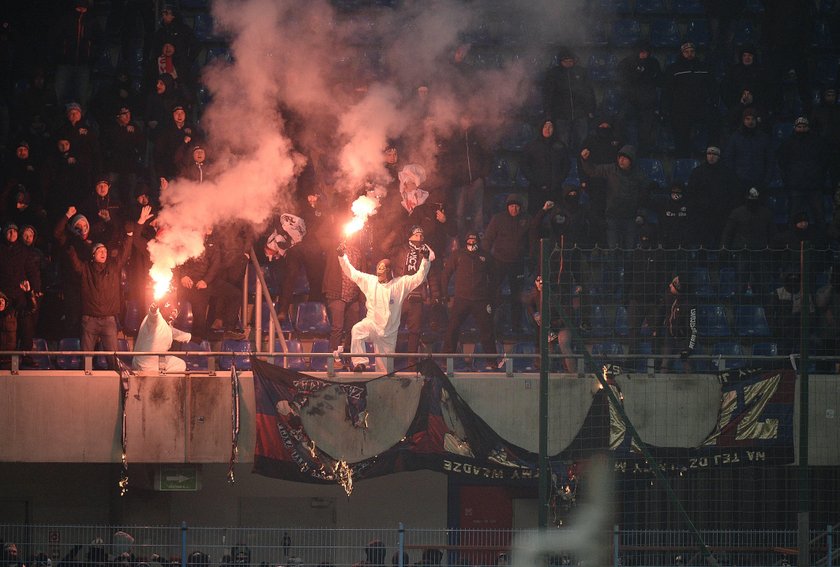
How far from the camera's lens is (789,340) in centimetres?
1498

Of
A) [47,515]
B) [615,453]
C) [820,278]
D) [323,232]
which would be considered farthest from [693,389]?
[47,515]

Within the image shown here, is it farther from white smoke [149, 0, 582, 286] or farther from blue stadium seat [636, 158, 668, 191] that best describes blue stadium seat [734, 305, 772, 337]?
white smoke [149, 0, 582, 286]

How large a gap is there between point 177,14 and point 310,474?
730 centimetres

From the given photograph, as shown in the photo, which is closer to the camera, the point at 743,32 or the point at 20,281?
the point at 20,281

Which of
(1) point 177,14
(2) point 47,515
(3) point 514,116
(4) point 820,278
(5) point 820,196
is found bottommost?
(2) point 47,515

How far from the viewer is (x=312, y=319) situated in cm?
1664

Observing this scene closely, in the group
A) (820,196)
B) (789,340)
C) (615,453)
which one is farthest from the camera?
(820,196)

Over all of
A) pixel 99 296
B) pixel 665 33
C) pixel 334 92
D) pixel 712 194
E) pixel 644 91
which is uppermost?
pixel 665 33

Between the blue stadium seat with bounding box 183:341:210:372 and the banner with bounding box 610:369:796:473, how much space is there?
514 cm

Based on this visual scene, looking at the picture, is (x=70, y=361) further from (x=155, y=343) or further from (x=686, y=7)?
(x=686, y=7)

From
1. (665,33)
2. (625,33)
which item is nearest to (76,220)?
(625,33)

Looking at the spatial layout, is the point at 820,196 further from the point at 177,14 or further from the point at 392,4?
the point at 177,14

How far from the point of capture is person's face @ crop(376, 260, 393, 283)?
1494 cm

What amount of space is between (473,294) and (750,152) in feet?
14.3
